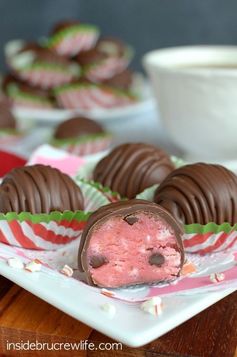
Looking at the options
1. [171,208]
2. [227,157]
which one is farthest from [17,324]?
[227,157]

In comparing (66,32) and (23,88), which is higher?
(66,32)

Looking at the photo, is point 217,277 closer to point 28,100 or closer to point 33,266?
point 33,266

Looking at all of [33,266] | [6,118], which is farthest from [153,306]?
[6,118]

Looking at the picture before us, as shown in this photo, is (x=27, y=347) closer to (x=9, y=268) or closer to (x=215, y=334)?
(x=9, y=268)

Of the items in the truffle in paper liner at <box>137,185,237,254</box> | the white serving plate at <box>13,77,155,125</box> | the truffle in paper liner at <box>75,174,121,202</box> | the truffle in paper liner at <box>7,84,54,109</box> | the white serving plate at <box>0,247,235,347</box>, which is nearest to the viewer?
the white serving plate at <box>0,247,235,347</box>

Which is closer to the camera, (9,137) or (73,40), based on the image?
(9,137)

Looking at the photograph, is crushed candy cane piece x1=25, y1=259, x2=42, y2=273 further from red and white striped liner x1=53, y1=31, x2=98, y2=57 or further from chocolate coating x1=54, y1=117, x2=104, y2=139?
red and white striped liner x1=53, y1=31, x2=98, y2=57

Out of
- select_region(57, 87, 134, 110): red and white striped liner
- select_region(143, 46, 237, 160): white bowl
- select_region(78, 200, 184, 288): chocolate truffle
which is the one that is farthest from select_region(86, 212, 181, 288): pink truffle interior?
select_region(57, 87, 134, 110): red and white striped liner
